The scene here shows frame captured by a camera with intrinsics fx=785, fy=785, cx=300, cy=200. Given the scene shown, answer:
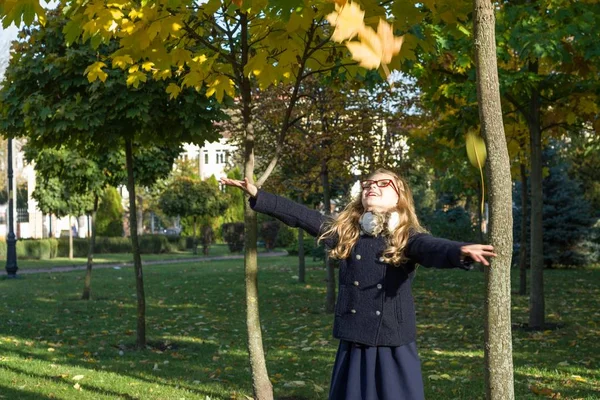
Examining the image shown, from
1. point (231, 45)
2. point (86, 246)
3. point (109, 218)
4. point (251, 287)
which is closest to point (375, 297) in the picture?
point (251, 287)

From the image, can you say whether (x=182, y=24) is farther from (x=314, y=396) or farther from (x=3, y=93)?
(x=3, y=93)

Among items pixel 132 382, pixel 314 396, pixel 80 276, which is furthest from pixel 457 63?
pixel 80 276

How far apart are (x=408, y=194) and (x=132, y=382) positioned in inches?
144

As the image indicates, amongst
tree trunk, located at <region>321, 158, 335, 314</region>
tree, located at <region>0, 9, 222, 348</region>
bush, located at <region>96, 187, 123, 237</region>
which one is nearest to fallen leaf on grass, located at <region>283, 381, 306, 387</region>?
tree, located at <region>0, 9, 222, 348</region>

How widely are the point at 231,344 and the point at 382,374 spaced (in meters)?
5.64

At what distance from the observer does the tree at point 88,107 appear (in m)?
8.48

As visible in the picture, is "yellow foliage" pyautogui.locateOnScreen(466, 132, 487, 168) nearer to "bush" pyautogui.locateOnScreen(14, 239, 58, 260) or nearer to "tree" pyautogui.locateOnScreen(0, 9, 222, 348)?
"tree" pyautogui.locateOnScreen(0, 9, 222, 348)

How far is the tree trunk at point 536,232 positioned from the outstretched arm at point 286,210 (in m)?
6.09

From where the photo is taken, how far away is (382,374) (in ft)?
13.4

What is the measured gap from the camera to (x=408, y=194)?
14.4ft

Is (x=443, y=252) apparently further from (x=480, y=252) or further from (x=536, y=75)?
(x=536, y=75)

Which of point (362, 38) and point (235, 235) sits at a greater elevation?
point (362, 38)

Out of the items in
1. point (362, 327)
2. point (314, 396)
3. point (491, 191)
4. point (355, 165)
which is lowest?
point (314, 396)

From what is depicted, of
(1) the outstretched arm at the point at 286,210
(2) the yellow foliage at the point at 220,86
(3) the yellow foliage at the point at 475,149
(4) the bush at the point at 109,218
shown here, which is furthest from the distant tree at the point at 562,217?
(4) the bush at the point at 109,218
